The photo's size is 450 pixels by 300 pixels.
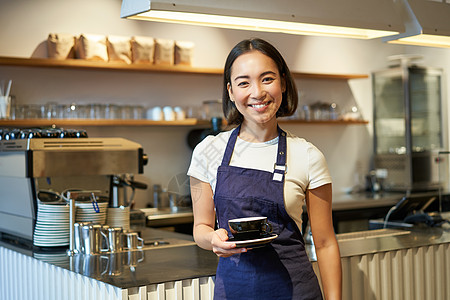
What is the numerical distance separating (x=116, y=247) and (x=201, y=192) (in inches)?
48.2

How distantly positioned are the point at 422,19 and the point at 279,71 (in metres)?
1.38

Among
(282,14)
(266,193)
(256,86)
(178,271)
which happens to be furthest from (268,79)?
(178,271)

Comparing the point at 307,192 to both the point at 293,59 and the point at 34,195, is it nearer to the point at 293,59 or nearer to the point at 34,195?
the point at 34,195

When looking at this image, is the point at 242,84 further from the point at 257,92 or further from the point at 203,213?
the point at 203,213

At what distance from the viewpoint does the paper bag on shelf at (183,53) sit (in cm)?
548

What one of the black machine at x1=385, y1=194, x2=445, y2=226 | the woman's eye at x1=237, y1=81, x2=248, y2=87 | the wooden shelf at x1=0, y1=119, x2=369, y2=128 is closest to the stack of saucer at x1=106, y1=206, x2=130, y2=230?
the wooden shelf at x1=0, y1=119, x2=369, y2=128

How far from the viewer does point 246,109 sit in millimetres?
1935

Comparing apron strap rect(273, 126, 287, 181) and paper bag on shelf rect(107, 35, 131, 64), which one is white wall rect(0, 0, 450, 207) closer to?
paper bag on shelf rect(107, 35, 131, 64)

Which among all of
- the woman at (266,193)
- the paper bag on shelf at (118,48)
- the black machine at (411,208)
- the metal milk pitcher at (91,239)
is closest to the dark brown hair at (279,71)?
the woman at (266,193)

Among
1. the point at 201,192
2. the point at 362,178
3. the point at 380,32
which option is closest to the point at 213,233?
the point at 201,192

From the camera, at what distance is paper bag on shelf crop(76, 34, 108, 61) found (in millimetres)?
5004

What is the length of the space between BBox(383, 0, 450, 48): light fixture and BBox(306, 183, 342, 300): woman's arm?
143cm

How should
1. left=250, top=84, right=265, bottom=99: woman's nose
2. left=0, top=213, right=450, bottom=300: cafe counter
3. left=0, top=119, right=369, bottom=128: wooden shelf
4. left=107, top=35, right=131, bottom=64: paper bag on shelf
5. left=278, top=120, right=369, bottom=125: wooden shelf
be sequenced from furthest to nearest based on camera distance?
left=278, top=120, right=369, bottom=125: wooden shelf, left=107, top=35, right=131, bottom=64: paper bag on shelf, left=0, top=119, right=369, bottom=128: wooden shelf, left=0, top=213, right=450, bottom=300: cafe counter, left=250, top=84, right=265, bottom=99: woman's nose

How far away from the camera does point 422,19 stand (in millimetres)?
3053
